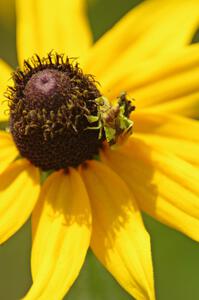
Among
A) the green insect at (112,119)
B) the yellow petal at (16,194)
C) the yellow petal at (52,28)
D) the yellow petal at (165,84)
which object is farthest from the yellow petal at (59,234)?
the yellow petal at (52,28)

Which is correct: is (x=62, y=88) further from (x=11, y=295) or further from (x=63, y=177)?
(x=11, y=295)

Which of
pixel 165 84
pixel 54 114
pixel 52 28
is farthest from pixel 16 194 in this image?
pixel 52 28

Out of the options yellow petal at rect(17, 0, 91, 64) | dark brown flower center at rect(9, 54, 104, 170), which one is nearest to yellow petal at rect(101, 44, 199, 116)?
dark brown flower center at rect(9, 54, 104, 170)

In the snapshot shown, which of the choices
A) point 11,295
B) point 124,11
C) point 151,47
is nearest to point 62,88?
point 151,47

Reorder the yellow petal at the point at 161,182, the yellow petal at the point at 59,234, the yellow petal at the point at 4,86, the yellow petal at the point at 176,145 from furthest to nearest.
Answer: the yellow petal at the point at 4,86
the yellow petal at the point at 176,145
the yellow petal at the point at 161,182
the yellow petal at the point at 59,234

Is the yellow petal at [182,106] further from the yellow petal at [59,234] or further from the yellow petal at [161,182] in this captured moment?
the yellow petal at [59,234]

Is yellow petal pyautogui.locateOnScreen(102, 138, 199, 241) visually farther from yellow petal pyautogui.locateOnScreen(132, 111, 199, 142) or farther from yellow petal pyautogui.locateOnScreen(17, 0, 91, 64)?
yellow petal pyautogui.locateOnScreen(17, 0, 91, 64)

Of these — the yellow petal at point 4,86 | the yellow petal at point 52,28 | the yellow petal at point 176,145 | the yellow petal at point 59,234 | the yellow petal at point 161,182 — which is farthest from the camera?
the yellow petal at point 52,28
